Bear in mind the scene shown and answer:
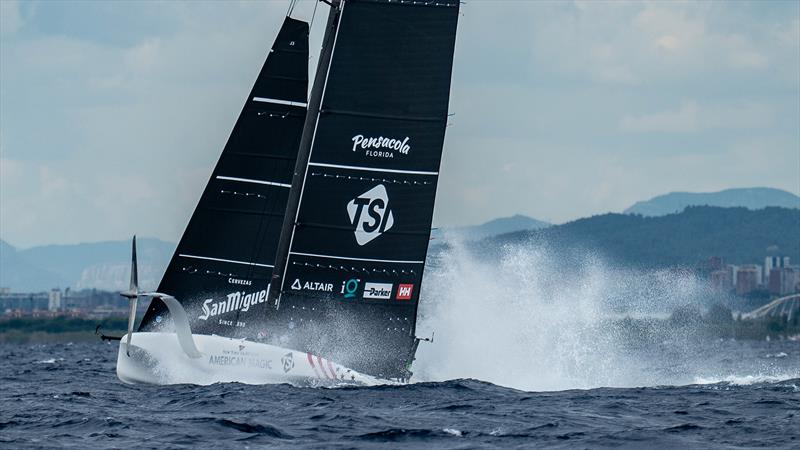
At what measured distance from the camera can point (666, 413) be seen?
81.9 ft

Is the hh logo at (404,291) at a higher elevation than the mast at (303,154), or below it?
below

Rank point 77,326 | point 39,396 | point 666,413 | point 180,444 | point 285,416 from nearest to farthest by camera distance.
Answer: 1. point 180,444
2. point 285,416
3. point 666,413
4. point 39,396
5. point 77,326

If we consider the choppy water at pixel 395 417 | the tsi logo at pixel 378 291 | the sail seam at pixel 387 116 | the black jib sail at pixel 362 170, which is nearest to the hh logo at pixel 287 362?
the choppy water at pixel 395 417

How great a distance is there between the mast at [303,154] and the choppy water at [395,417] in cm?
282

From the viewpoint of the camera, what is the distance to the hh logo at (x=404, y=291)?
3000 cm

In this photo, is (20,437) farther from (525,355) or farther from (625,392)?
(525,355)

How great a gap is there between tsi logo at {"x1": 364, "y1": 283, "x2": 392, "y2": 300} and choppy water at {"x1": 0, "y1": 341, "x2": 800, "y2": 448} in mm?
2015

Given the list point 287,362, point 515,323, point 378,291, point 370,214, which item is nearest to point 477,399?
point 287,362

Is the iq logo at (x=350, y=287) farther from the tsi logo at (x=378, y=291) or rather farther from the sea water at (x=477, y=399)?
the sea water at (x=477, y=399)

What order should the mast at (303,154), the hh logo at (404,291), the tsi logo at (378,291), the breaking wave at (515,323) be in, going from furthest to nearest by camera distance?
1. the breaking wave at (515,323)
2. the hh logo at (404,291)
3. the tsi logo at (378,291)
4. the mast at (303,154)

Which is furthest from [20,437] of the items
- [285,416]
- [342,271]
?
[342,271]

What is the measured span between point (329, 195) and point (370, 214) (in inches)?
38.0

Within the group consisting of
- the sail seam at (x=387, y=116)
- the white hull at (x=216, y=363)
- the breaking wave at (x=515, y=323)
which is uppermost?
the sail seam at (x=387, y=116)

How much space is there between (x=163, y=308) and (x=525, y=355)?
10.6 metres
